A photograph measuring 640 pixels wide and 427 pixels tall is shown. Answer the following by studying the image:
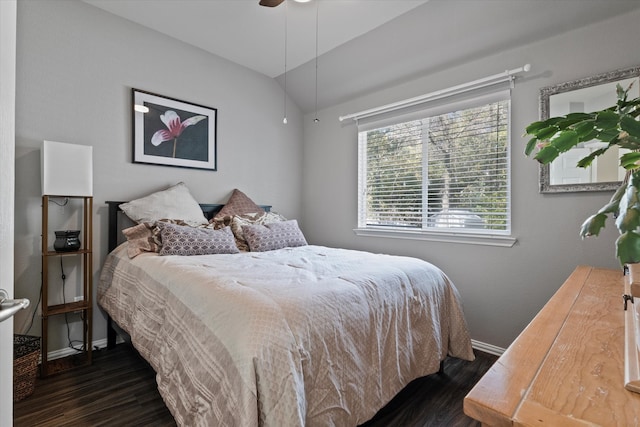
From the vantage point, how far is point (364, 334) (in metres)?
1.43

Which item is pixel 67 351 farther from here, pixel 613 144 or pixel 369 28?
pixel 369 28

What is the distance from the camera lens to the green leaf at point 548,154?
669 millimetres

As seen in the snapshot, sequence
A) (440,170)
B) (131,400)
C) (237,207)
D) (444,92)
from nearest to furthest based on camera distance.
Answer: (131,400)
(444,92)
(440,170)
(237,207)

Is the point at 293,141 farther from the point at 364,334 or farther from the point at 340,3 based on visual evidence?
the point at 364,334

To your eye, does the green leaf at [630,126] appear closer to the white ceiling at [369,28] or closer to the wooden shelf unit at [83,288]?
the white ceiling at [369,28]

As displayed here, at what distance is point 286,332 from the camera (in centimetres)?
113

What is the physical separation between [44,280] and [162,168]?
1299 millimetres

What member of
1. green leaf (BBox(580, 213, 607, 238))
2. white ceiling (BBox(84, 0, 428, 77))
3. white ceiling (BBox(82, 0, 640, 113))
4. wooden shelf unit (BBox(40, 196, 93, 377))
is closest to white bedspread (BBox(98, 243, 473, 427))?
wooden shelf unit (BBox(40, 196, 93, 377))

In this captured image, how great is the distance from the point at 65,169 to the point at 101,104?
76cm

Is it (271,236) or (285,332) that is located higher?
(271,236)

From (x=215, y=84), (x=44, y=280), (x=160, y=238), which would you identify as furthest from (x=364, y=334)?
(x=215, y=84)

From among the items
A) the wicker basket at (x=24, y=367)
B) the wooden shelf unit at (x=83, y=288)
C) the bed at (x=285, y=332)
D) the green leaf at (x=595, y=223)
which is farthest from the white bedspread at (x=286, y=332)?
the green leaf at (x=595, y=223)

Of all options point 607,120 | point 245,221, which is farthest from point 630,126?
point 245,221

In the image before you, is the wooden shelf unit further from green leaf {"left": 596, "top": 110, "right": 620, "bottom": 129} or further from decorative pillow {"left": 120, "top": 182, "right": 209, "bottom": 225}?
green leaf {"left": 596, "top": 110, "right": 620, "bottom": 129}
